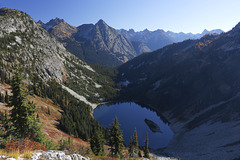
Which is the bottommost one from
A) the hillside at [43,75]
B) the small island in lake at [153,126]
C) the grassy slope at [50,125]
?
the small island in lake at [153,126]

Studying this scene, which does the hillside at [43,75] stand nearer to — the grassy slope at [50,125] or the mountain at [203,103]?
the grassy slope at [50,125]

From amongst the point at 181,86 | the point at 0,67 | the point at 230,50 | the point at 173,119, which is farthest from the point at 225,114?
the point at 0,67

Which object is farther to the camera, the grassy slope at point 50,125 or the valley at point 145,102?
the valley at point 145,102

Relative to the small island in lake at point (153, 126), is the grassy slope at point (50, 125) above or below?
above

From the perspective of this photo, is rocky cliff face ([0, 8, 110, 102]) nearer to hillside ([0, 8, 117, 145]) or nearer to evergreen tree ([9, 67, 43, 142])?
hillside ([0, 8, 117, 145])

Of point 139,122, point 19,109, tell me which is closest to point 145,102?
→ point 139,122

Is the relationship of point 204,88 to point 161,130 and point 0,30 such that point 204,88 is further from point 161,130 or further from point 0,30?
point 0,30

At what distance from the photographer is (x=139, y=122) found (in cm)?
12238

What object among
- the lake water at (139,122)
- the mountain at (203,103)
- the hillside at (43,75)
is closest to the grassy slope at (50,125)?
the hillside at (43,75)

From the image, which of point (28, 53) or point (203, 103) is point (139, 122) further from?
point (28, 53)

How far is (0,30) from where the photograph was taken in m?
143

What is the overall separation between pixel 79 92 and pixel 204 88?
457 feet

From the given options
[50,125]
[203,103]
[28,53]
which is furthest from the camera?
[28,53]

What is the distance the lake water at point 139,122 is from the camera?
Result: 315 ft
